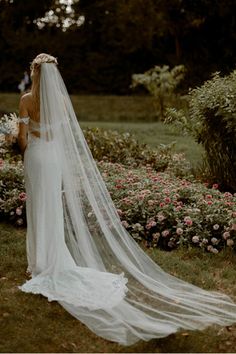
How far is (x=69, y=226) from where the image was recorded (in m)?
5.85

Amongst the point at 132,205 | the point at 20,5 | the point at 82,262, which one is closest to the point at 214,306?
the point at 82,262

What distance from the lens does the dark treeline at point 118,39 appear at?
2406 centimetres

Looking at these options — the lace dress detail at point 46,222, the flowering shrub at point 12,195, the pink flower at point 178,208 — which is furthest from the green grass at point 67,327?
the flowering shrub at point 12,195

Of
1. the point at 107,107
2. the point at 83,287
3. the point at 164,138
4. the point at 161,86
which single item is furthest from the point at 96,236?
the point at 107,107

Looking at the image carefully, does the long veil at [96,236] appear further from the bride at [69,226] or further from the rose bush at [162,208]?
the rose bush at [162,208]

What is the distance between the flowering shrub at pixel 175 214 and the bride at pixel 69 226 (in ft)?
4.35

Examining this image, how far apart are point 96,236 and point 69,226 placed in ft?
0.91

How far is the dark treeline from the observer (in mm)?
24062

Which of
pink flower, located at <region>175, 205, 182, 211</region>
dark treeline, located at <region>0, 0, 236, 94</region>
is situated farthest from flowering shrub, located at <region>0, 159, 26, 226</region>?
dark treeline, located at <region>0, 0, 236, 94</region>

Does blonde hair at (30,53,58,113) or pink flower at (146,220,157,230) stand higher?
blonde hair at (30,53,58,113)

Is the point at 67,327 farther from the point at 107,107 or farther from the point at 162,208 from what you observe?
the point at 107,107

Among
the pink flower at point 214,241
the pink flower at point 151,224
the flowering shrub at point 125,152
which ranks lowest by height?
the pink flower at point 214,241

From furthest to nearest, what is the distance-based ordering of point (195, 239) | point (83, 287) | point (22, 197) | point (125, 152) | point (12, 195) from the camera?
point (125, 152) → point (12, 195) → point (22, 197) → point (195, 239) → point (83, 287)

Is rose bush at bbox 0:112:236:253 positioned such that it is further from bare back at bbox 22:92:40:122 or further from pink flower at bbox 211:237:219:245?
bare back at bbox 22:92:40:122
